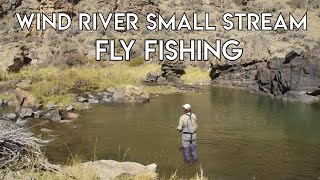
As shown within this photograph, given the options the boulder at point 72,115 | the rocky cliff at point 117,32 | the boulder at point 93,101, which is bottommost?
the boulder at point 72,115

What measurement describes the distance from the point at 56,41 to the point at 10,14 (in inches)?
379

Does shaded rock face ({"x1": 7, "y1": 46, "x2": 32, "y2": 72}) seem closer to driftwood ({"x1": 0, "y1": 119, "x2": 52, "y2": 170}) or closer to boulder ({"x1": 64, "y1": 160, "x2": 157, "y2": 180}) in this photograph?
boulder ({"x1": 64, "y1": 160, "x2": 157, "y2": 180})

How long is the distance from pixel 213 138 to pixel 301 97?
1335cm

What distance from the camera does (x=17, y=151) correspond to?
8148mm

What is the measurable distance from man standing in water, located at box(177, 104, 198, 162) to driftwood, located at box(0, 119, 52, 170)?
216 inches

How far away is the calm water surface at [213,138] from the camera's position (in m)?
13.9

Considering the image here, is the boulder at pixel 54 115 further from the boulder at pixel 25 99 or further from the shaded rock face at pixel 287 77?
the shaded rock face at pixel 287 77

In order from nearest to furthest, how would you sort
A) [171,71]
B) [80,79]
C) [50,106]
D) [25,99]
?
[50,106]
[25,99]
[80,79]
[171,71]

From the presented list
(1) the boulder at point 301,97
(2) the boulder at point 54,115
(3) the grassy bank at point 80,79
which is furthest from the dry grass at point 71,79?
(1) the boulder at point 301,97

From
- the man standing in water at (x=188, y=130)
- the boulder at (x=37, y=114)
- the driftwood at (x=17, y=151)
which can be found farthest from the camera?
the boulder at (x=37, y=114)

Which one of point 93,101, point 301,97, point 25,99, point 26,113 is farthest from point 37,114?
point 301,97

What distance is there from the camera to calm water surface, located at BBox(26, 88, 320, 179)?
13938 millimetres

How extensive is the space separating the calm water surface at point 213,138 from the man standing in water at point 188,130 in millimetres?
412

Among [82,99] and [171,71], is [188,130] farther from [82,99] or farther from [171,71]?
[171,71]
